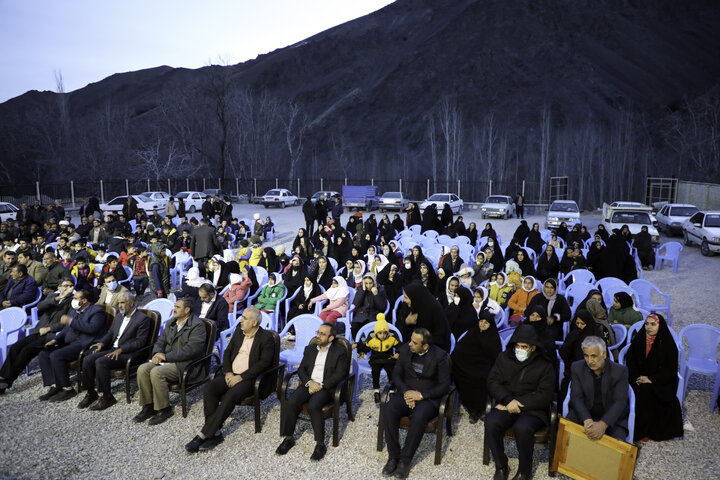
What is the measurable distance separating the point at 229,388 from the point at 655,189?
35561 mm

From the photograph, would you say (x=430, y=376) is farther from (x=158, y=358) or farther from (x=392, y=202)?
(x=392, y=202)

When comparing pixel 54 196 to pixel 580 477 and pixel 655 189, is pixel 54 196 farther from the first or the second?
pixel 655 189

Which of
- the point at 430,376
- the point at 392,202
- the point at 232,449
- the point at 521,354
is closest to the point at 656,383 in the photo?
the point at 521,354

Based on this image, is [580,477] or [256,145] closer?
[580,477]

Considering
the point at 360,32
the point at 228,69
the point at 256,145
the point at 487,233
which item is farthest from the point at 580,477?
the point at 360,32

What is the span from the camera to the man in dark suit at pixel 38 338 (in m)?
5.62

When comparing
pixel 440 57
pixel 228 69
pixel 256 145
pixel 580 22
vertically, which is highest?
pixel 580 22

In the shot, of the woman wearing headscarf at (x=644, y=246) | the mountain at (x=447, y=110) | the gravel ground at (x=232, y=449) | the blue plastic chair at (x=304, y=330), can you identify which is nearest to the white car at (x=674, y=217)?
the woman wearing headscarf at (x=644, y=246)

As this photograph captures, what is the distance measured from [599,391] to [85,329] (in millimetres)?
5525

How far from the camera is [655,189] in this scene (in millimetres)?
32562

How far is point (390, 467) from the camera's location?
4.05 metres

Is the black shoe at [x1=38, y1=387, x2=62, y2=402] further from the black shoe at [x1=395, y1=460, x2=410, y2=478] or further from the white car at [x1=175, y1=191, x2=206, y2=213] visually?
the white car at [x1=175, y1=191, x2=206, y2=213]

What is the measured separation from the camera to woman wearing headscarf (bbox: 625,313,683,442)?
4.48 meters

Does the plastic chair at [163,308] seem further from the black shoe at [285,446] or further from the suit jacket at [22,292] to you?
the black shoe at [285,446]
